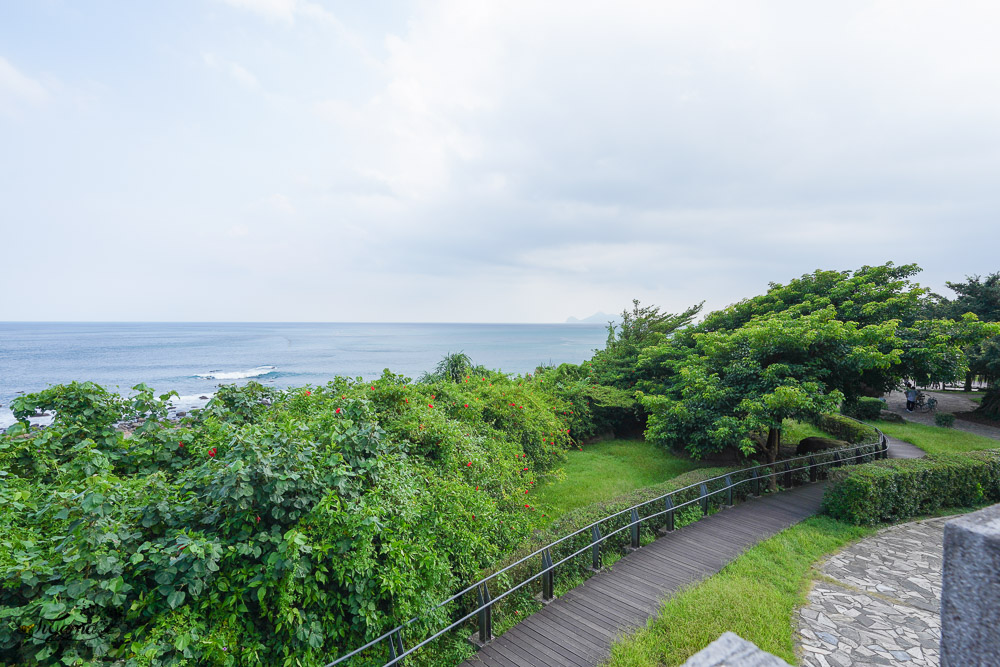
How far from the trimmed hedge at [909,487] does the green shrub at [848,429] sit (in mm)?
4027

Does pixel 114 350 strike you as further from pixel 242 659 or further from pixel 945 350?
pixel 945 350

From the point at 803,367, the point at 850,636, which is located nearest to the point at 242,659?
the point at 850,636

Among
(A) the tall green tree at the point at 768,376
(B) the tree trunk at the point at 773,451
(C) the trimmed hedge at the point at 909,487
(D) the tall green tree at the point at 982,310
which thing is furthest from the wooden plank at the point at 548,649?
(D) the tall green tree at the point at 982,310

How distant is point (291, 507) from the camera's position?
518cm

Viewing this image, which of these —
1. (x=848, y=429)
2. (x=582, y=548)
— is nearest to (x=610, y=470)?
(x=582, y=548)

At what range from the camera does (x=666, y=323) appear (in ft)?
78.6

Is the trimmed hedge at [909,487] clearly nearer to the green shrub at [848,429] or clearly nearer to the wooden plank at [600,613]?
the green shrub at [848,429]

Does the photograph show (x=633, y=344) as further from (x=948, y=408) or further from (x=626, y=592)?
(x=948, y=408)

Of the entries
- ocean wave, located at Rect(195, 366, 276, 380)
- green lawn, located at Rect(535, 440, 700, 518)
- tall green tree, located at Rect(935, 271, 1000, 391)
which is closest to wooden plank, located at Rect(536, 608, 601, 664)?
green lawn, located at Rect(535, 440, 700, 518)

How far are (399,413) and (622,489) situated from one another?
8.65 metres

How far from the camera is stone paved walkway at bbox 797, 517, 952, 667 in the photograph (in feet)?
20.4

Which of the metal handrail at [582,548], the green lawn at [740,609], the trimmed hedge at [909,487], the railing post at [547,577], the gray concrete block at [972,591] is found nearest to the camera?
the gray concrete block at [972,591]

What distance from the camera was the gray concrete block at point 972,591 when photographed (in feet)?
2.88

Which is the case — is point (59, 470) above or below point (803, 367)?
below
